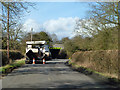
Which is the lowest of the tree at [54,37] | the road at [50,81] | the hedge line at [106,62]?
the road at [50,81]

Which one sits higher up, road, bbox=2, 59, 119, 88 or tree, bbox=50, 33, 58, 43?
tree, bbox=50, 33, 58, 43

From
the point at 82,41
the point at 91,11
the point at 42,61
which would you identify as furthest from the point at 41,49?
the point at 91,11

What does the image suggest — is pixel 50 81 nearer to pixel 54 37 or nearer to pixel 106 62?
pixel 106 62

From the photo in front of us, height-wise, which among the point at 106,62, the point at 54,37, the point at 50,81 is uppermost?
the point at 54,37

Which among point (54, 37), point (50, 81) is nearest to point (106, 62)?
point (50, 81)

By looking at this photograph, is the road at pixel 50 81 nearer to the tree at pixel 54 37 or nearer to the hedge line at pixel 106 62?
the hedge line at pixel 106 62

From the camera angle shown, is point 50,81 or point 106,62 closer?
point 50,81

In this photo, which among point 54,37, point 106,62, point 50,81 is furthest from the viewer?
point 54,37

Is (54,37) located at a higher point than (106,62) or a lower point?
higher

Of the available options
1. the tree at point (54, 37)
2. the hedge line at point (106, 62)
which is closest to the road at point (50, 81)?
the hedge line at point (106, 62)

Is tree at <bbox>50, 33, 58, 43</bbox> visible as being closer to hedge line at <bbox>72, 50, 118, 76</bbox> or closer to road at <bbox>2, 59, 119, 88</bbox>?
hedge line at <bbox>72, 50, 118, 76</bbox>

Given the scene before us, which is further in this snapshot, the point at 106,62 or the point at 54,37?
the point at 54,37

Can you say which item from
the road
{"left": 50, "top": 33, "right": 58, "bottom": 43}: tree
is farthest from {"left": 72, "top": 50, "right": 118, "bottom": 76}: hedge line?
{"left": 50, "top": 33, "right": 58, "bottom": 43}: tree

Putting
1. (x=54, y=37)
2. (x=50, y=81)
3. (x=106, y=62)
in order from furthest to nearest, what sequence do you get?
(x=54, y=37) < (x=106, y=62) < (x=50, y=81)
